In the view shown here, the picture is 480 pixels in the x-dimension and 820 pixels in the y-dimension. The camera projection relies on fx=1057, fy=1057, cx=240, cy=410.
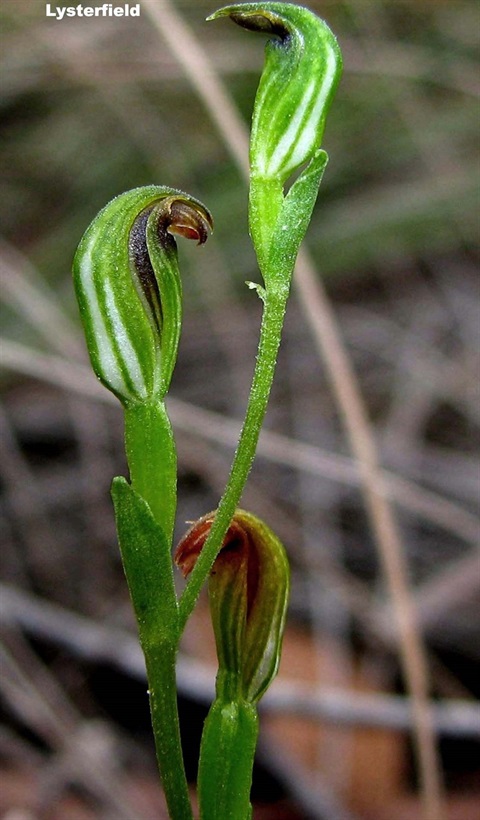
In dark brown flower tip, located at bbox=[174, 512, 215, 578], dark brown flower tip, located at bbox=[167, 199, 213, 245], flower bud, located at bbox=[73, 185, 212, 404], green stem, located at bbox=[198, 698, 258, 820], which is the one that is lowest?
green stem, located at bbox=[198, 698, 258, 820]

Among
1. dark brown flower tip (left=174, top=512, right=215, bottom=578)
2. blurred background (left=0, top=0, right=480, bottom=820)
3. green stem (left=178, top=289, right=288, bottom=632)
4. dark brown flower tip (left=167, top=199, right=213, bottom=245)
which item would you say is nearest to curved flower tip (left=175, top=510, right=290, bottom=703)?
dark brown flower tip (left=174, top=512, right=215, bottom=578)

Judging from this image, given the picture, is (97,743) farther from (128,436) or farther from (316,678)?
(128,436)

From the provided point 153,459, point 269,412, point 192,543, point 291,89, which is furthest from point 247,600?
point 269,412

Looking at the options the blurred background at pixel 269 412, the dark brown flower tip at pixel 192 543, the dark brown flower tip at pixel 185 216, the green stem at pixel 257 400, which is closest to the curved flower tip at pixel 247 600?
the dark brown flower tip at pixel 192 543

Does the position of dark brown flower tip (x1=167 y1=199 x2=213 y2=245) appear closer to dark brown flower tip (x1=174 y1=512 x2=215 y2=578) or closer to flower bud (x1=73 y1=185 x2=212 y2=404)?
flower bud (x1=73 y1=185 x2=212 y2=404)

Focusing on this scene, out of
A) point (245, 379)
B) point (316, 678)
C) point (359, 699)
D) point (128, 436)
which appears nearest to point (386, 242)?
point (245, 379)

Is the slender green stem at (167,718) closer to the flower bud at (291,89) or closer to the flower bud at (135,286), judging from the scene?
the flower bud at (135,286)
